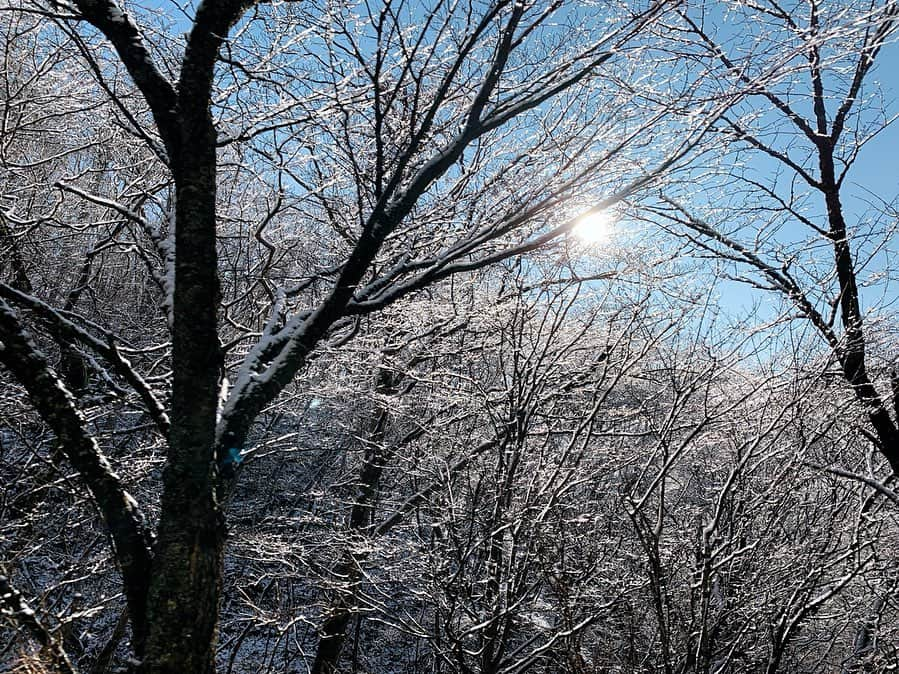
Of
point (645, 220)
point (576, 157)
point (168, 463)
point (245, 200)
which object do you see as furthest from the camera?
point (245, 200)

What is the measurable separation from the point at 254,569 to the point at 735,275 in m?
8.17

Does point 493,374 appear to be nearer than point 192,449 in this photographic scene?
No

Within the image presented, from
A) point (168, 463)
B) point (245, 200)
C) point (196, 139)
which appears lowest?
point (168, 463)

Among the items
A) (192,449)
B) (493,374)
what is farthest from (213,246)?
(493,374)

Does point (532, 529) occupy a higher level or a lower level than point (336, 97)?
lower

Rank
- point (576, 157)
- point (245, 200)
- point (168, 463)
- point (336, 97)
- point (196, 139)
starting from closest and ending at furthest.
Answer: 1. point (168, 463)
2. point (196, 139)
3. point (336, 97)
4. point (576, 157)
5. point (245, 200)

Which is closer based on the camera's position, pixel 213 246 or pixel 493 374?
pixel 213 246

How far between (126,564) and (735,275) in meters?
5.45

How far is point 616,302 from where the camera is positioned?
5102 mm

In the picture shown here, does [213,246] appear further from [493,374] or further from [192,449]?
[493,374]

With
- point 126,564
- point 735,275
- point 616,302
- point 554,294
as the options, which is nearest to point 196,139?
point 126,564

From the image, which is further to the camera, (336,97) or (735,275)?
(735,275)

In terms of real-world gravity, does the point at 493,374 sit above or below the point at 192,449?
above

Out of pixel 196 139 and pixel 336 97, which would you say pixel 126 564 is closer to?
pixel 196 139
